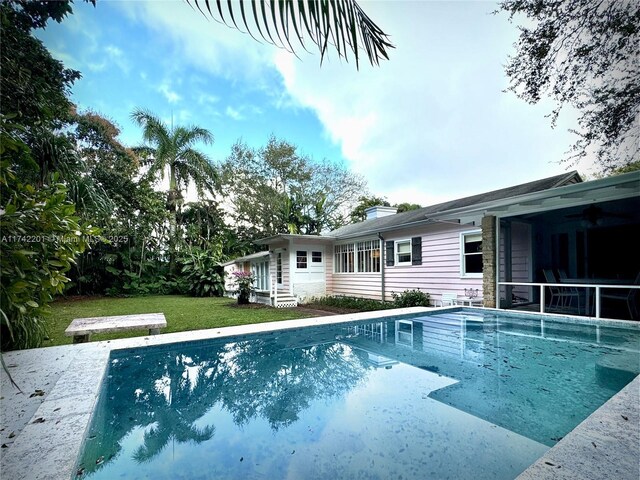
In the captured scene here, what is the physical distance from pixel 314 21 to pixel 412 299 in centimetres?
1154

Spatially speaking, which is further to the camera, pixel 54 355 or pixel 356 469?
pixel 54 355

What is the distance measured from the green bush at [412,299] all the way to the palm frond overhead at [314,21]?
1125 cm

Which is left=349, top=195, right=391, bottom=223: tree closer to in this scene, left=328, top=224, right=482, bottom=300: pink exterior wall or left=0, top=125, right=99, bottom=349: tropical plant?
left=328, top=224, right=482, bottom=300: pink exterior wall

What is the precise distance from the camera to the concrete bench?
5.55m

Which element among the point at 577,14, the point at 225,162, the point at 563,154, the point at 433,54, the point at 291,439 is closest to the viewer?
the point at 291,439

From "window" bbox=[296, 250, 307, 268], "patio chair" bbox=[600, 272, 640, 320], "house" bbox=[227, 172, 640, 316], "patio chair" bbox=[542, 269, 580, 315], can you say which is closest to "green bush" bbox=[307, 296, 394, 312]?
"house" bbox=[227, 172, 640, 316]

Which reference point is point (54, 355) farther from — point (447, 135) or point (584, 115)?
point (447, 135)

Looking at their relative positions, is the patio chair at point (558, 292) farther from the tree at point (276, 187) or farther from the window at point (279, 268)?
the tree at point (276, 187)

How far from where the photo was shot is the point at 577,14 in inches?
143

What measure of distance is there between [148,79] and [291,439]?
9894 mm

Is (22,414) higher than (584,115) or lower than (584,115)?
lower

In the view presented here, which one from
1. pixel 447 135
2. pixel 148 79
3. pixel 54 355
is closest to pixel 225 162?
pixel 148 79

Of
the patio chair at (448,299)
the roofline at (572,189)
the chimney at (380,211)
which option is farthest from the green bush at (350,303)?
the chimney at (380,211)

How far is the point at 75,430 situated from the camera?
263 centimetres
